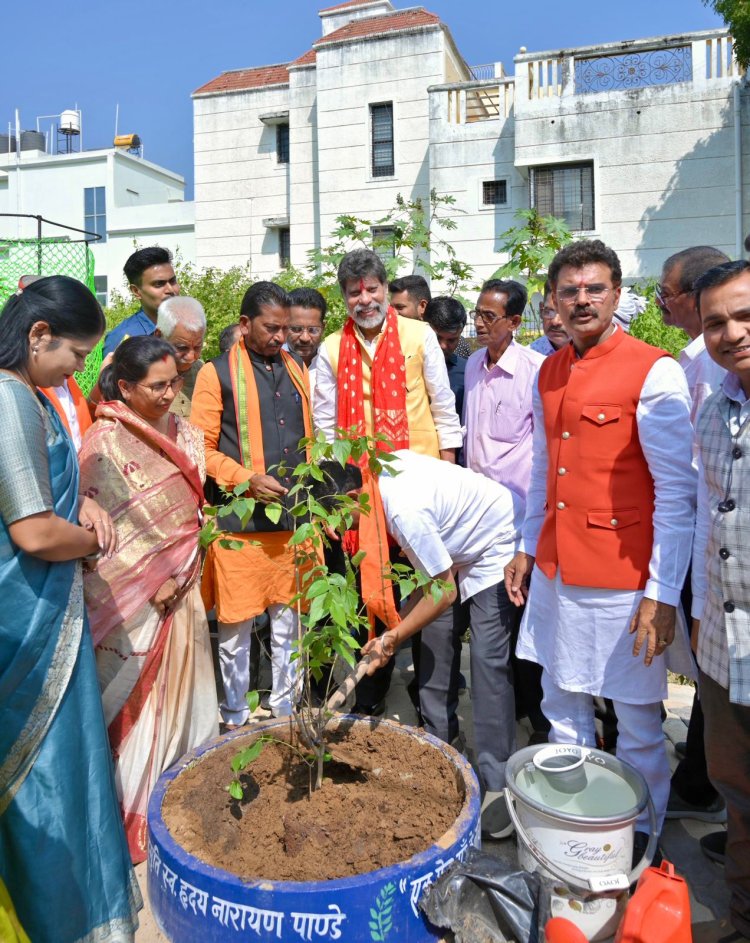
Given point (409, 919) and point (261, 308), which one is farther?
point (261, 308)

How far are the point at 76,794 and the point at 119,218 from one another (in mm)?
24082

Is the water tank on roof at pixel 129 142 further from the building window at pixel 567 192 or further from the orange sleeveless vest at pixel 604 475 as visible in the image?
the orange sleeveless vest at pixel 604 475

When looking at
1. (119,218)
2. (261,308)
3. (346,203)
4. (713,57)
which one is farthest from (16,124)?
(261,308)

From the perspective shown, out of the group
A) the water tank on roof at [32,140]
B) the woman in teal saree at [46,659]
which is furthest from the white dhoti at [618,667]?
the water tank on roof at [32,140]

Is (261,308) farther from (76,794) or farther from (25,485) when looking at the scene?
(76,794)

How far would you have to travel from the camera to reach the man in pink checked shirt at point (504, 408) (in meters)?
3.81

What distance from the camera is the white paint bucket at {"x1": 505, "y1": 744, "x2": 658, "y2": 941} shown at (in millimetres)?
2193

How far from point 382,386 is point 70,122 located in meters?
30.7

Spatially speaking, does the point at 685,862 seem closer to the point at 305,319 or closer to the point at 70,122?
the point at 305,319

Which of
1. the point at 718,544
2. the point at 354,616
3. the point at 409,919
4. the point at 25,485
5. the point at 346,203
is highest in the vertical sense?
the point at 346,203

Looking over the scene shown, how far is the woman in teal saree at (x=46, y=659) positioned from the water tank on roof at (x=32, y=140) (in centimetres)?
3099

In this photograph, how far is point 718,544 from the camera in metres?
2.16

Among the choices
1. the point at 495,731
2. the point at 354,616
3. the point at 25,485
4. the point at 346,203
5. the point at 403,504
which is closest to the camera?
the point at 25,485

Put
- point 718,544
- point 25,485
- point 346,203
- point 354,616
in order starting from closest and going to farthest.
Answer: point 25,485 < point 718,544 < point 354,616 < point 346,203
